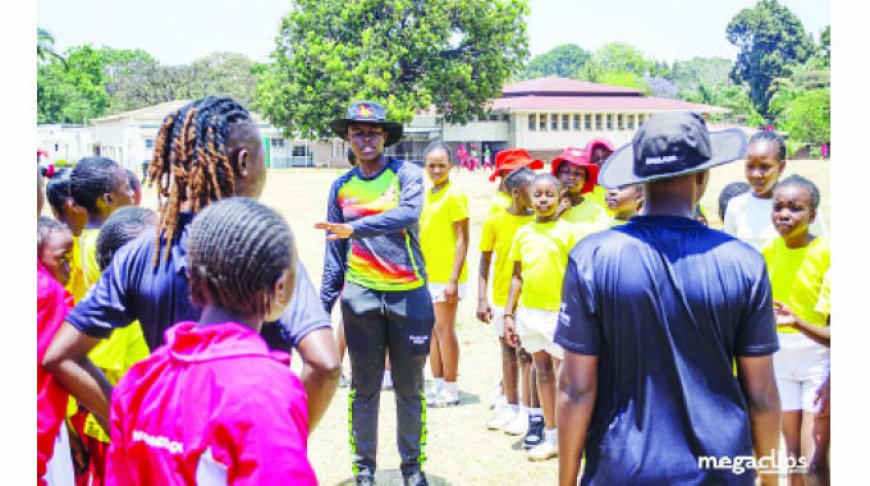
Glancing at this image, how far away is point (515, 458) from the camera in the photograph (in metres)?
5.73

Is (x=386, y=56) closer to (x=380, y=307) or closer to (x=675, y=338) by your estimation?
(x=380, y=307)

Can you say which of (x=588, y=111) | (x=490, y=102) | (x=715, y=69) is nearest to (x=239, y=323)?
(x=490, y=102)

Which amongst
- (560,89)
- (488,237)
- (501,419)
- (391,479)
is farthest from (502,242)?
(560,89)

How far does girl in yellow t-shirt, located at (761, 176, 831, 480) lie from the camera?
4.25m

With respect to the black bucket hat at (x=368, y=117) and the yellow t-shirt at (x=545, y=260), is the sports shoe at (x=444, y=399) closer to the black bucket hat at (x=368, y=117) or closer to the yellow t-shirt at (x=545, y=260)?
the yellow t-shirt at (x=545, y=260)

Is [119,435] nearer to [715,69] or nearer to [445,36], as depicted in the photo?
[445,36]

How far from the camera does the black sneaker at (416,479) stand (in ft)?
16.5

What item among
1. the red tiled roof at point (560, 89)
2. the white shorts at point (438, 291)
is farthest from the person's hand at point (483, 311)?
the red tiled roof at point (560, 89)

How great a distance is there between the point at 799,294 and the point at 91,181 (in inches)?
135

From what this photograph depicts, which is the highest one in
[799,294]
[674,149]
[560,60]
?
[560,60]

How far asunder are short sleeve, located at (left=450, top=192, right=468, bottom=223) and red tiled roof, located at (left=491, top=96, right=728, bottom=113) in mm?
48354

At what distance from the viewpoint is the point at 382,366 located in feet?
16.5

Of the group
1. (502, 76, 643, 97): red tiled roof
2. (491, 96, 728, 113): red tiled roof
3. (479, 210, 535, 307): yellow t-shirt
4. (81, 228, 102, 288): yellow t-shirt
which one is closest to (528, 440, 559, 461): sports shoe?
(479, 210, 535, 307): yellow t-shirt

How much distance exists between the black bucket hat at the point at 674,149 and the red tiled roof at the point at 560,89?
57942 millimetres
